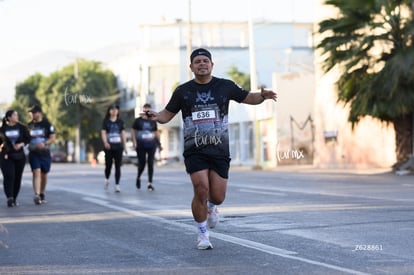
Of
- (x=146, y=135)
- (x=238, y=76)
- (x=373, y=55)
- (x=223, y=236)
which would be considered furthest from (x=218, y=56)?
(x=223, y=236)

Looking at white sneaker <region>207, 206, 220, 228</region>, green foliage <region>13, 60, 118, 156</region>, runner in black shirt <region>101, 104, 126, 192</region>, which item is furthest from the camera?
green foliage <region>13, 60, 118, 156</region>

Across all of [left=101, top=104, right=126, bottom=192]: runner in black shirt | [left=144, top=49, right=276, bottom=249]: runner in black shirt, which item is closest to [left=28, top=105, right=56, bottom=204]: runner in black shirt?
[left=101, top=104, right=126, bottom=192]: runner in black shirt

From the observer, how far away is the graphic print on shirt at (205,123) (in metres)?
9.48

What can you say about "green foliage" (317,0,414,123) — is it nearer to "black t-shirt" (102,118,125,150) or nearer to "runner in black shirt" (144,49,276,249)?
"black t-shirt" (102,118,125,150)

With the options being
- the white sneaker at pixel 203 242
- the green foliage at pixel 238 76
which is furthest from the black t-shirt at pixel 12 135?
the green foliage at pixel 238 76

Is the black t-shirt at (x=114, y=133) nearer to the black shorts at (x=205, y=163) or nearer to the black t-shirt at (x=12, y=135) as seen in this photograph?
the black t-shirt at (x=12, y=135)

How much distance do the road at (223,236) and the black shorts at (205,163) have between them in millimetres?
769

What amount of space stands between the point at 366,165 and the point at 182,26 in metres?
31.3

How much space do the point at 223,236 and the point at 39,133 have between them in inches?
311

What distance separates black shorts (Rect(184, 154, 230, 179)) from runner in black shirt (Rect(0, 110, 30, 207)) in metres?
7.71

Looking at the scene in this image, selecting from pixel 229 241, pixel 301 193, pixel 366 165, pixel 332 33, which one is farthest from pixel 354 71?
pixel 229 241

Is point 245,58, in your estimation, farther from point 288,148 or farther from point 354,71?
point 354,71

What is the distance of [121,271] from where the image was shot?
26.1 ft

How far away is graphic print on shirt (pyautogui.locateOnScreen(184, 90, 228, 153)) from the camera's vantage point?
9477 mm
